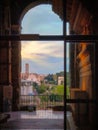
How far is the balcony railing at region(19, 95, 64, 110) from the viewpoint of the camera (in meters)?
20.7

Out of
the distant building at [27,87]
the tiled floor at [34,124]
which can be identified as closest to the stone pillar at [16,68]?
the distant building at [27,87]

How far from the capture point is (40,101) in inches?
848

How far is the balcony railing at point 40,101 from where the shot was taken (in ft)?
68.0

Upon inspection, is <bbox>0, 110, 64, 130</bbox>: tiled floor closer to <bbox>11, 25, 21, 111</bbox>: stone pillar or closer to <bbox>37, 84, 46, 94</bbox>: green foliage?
<bbox>37, 84, 46, 94</bbox>: green foliage

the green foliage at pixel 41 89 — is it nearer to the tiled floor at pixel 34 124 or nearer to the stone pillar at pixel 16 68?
the stone pillar at pixel 16 68

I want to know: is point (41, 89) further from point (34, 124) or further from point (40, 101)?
point (34, 124)

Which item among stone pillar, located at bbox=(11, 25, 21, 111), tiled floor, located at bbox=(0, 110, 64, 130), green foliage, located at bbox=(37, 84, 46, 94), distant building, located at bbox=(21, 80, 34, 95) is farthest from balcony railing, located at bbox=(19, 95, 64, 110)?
tiled floor, located at bbox=(0, 110, 64, 130)

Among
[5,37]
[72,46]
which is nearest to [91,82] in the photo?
[72,46]

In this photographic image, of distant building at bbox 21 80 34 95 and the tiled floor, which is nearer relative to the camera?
the tiled floor

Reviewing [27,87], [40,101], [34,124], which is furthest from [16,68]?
[34,124]

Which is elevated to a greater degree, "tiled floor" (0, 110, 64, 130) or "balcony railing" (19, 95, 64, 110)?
"balcony railing" (19, 95, 64, 110)

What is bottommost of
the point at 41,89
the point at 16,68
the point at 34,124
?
the point at 34,124

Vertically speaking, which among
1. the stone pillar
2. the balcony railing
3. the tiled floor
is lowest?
the tiled floor

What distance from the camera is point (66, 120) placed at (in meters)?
9.26
